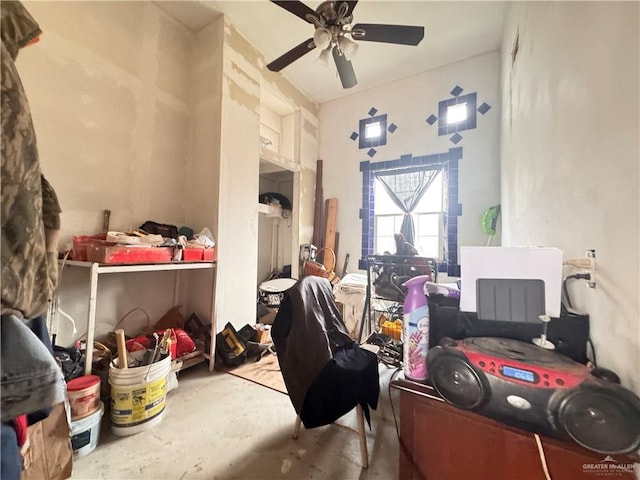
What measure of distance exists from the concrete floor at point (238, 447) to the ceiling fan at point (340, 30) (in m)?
2.68

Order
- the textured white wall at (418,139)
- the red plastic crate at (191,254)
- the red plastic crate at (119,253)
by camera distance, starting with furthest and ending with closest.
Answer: the textured white wall at (418,139)
the red plastic crate at (191,254)
the red plastic crate at (119,253)

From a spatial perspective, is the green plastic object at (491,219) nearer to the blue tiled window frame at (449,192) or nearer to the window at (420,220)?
the blue tiled window frame at (449,192)

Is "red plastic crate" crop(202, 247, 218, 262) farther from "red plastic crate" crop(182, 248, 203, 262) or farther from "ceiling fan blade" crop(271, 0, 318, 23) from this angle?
"ceiling fan blade" crop(271, 0, 318, 23)

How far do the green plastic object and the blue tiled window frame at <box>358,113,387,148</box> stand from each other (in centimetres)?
168

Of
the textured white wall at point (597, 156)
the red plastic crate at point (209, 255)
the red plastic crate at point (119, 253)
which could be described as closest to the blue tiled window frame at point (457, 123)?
the textured white wall at point (597, 156)

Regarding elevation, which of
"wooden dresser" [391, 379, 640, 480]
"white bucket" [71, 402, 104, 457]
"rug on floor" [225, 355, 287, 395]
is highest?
"wooden dresser" [391, 379, 640, 480]

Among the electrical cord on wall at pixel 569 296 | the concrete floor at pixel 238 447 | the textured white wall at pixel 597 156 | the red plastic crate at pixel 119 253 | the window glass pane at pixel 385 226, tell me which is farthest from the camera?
the window glass pane at pixel 385 226

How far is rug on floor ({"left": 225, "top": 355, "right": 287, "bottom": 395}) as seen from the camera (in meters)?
2.07

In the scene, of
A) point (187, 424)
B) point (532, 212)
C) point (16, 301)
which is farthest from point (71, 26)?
point (532, 212)

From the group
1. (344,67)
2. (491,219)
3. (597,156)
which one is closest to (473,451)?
(597,156)

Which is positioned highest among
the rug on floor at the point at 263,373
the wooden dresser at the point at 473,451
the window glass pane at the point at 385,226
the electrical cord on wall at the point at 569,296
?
the window glass pane at the point at 385,226

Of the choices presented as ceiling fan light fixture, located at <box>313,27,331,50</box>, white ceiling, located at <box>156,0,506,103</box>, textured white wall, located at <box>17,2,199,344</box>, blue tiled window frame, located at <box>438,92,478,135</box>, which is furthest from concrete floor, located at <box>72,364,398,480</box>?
white ceiling, located at <box>156,0,506,103</box>

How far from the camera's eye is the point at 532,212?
1.40 meters

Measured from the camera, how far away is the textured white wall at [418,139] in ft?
10.2
